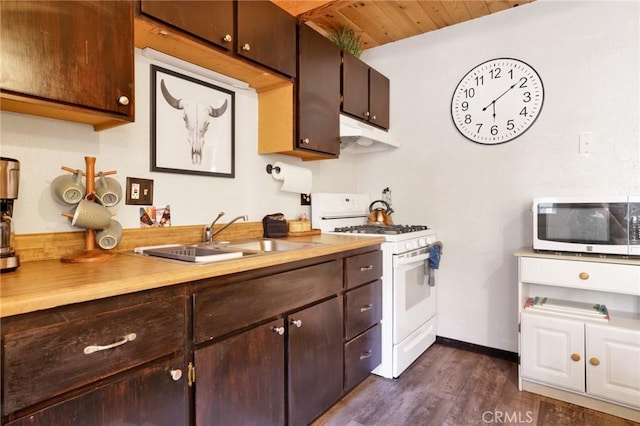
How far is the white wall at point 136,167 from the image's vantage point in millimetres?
1237

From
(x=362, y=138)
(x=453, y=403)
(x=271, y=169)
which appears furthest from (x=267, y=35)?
(x=453, y=403)

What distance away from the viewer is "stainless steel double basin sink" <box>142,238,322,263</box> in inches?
50.8

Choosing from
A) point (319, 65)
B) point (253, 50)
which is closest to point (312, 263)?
point (253, 50)

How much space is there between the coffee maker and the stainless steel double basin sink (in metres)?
0.45

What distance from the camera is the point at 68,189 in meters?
1.26

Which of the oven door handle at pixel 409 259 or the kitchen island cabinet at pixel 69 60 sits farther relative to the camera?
the oven door handle at pixel 409 259

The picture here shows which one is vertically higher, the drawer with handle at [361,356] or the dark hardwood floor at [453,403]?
the drawer with handle at [361,356]

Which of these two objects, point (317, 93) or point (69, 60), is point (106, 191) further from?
point (317, 93)

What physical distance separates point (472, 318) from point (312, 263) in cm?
164

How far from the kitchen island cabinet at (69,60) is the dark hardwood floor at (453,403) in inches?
69.0

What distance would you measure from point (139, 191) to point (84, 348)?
847mm

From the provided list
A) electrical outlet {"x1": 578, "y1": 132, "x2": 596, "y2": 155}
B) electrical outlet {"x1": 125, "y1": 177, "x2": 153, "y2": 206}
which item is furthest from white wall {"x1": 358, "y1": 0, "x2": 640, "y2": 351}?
electrical outlet {"x1": 125, "y1": 177, "x2": 153, "y2": 206}

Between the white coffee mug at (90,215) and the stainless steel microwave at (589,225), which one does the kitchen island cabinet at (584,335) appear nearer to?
the stainless steel microwave at (589,225)

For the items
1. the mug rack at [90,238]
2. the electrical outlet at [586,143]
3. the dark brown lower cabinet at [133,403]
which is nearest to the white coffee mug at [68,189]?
the mug rack at [90,238]
